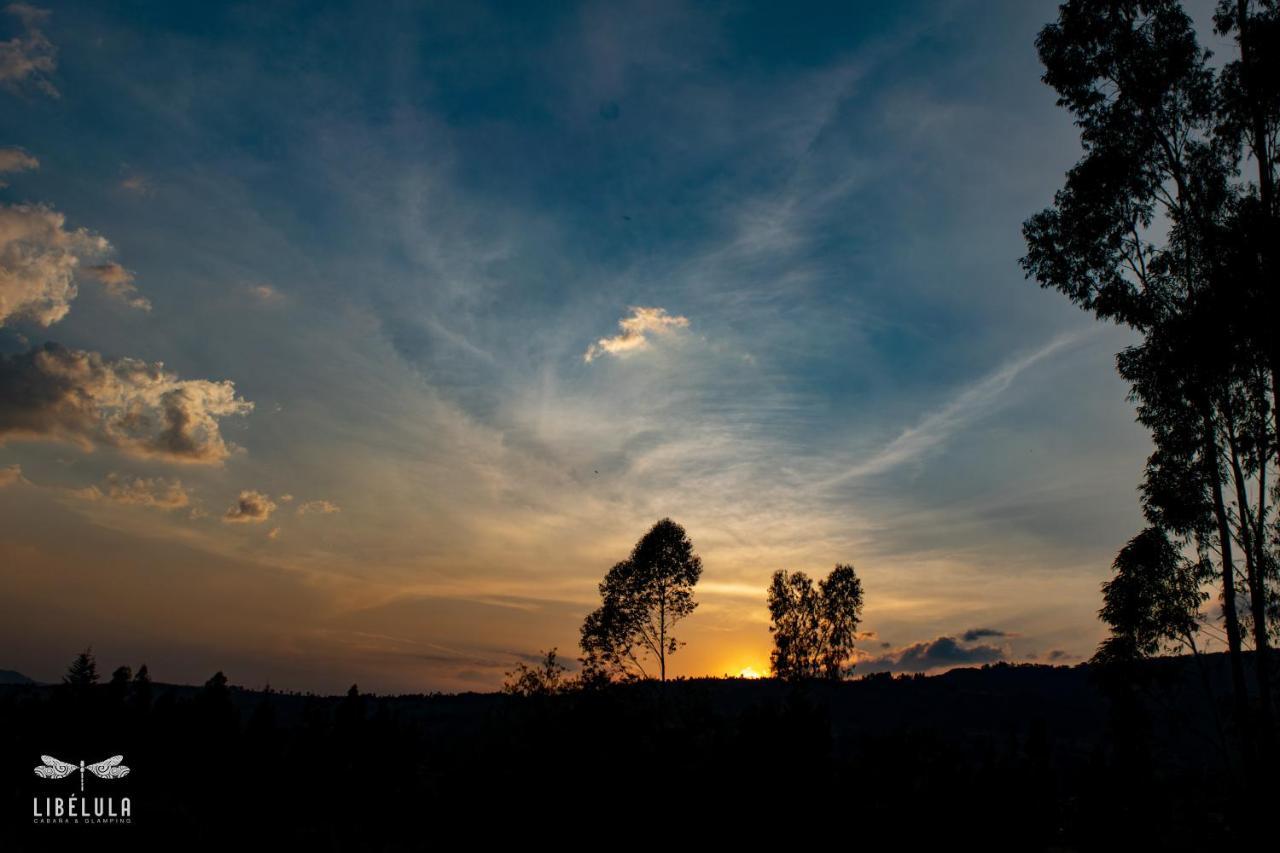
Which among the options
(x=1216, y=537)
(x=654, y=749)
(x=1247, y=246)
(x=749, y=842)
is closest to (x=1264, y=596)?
(x=1216, y=537)

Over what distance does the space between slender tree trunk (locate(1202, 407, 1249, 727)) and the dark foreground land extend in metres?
1.96

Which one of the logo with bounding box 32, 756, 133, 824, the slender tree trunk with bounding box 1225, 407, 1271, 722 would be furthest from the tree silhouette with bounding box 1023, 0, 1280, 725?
the logo with bounding box 32, 756, 133, 824

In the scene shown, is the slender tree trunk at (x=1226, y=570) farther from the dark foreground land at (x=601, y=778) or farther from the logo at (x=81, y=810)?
the logo at (x=81, y=810)

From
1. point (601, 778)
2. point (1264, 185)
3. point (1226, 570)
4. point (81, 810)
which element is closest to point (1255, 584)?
point (1226, 570)

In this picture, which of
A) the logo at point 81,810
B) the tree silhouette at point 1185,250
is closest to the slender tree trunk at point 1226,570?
the tree silhouette at point 1185,250

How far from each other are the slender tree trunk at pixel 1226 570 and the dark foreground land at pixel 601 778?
1.96 metres

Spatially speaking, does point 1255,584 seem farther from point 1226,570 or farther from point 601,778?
point 601,778

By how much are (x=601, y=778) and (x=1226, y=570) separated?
2449 cm

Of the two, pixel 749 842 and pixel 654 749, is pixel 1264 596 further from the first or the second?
pixel 654 749

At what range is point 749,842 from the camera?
2680cm

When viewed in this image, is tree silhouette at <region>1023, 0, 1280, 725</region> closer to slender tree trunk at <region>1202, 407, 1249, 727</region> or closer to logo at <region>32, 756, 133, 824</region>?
slender tree trunk at <region>1202, 407, 1249, 727</region>

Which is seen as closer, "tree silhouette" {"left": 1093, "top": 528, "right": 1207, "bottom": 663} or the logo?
"tree silhouette" {"left": 1093, "top": 528, "right": 1207, "bottom": 663}

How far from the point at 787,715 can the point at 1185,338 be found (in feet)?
67.9

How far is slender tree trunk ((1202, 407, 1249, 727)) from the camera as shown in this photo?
26.5 meters
